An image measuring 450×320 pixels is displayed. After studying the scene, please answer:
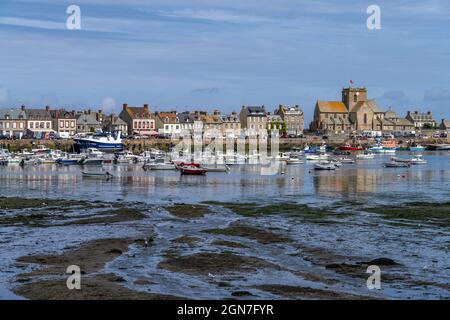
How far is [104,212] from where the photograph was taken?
42.0 m

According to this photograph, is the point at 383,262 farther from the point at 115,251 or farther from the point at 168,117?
the point at 168,117

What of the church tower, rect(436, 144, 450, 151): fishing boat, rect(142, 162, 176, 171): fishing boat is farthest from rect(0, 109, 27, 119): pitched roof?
rect(436, 144, 450, 151): fishing boat

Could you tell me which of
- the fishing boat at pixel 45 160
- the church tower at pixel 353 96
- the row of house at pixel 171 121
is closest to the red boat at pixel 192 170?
the fishing boat at pixel 45 160

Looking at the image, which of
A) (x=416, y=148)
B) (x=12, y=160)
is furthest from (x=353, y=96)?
(x=12, y=160)

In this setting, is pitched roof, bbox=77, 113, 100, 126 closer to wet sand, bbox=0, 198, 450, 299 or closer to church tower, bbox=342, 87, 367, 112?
church tower, bbox=342, 87, 367, 112

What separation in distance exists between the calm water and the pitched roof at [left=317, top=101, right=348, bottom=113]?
113811 millimetres

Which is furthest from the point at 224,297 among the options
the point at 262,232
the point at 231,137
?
the point at 231,137

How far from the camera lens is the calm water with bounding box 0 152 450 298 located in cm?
2359

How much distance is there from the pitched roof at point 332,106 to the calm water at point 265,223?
11381cm

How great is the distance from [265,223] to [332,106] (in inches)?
6344

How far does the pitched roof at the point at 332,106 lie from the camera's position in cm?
19225

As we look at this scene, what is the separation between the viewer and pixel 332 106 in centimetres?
19488

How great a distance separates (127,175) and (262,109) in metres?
91.2

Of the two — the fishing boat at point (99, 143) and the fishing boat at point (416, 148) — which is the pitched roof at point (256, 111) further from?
the fishing boat at point (99, 143)
